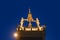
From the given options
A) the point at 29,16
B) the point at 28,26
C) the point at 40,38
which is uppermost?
the point at 29,16

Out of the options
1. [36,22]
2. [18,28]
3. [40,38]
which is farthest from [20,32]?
[36,22]

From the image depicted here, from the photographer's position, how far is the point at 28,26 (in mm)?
68562

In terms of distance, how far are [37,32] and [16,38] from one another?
21.3 feet

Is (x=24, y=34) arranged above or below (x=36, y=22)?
below

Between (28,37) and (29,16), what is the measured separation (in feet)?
41.8

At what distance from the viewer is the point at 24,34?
208 ft

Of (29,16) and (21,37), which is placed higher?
(29,16)

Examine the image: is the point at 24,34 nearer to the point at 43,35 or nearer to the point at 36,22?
the point at 43,35

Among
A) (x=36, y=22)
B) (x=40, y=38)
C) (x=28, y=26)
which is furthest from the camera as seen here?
(x=36, y=22)

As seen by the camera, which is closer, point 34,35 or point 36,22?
point 34,35

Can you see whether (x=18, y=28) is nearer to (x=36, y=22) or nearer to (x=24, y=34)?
(x=24, y=34)

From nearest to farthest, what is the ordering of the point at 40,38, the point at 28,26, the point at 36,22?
the point at 40,38 < the point at 28,26 < the point at 36,22

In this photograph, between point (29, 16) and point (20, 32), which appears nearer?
point (20, 32)

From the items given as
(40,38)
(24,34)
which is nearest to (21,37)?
(24,34)
